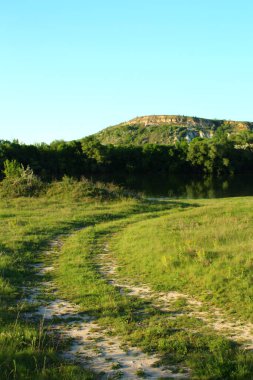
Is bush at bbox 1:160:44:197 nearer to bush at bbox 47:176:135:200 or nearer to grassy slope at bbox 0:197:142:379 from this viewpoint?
bush at bbox 47:176:135:200

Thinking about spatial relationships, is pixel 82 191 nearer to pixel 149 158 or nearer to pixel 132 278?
pixel 132 278

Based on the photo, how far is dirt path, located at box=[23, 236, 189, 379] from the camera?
243 inches

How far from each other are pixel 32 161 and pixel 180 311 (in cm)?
7364

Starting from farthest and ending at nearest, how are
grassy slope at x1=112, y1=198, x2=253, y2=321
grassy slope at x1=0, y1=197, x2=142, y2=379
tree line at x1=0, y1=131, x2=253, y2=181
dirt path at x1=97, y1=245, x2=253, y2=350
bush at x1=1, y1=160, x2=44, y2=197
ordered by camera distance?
tree line at x1=0, y1=131, x2=253, y2=181
bush at x1=1, y1=160, x2=44, y2=197
grassy slope at x1=112, y1=198, x2=253, y2=321
dirt path at x1=97, y1=245, x2=253, y2=350
grassy slope at x1=0, y1=197, x2=142, y2=379

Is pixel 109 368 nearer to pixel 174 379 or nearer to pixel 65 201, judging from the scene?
pixel 174 379

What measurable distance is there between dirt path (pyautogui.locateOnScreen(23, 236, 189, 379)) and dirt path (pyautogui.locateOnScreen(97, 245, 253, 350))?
163 cm

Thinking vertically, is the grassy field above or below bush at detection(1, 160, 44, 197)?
below

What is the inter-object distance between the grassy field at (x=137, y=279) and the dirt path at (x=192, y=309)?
0.71ft

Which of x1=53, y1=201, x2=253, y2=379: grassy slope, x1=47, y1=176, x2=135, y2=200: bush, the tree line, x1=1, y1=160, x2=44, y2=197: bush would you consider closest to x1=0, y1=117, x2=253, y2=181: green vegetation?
the tree line

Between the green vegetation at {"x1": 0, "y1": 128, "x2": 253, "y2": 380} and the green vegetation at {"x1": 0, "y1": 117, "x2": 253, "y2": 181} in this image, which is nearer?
the green vegetation at {"x1": 0, "y1": 128, "x2": 253, "y2": 380}

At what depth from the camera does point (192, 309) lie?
9031 millimetres

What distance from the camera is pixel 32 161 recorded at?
79.6 metres

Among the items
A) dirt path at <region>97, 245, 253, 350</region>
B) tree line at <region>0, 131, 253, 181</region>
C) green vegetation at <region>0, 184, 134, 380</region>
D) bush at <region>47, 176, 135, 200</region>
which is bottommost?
dirt path at <region>97, 245, 253, 350</region>

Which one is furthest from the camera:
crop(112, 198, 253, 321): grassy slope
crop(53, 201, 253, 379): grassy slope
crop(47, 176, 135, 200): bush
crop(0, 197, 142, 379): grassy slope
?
crop(47, 176, 135, 200): bush
